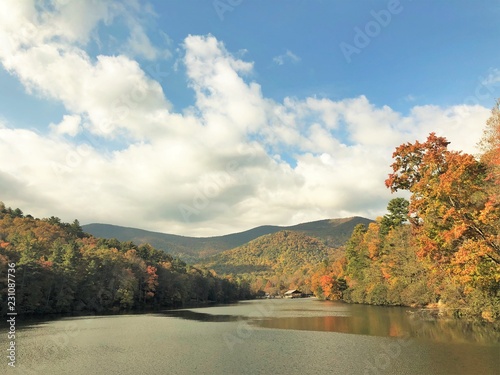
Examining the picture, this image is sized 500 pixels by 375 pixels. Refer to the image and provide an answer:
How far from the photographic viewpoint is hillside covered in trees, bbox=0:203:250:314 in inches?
2505

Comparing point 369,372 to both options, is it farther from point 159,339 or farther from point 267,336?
point 159,339

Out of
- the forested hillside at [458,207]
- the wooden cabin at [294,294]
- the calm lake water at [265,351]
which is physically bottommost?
the wooden cabin at [294,294]

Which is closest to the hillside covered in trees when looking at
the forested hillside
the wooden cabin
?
the forested hillside

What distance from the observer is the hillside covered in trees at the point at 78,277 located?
63.6m

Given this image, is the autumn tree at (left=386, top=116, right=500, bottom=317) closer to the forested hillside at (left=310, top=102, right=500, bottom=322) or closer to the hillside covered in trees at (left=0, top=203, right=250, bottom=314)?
the forested hillside at (left=310, top=102, right=500, bottom=322)

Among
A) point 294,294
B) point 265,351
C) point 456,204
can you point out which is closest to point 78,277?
point 265,351

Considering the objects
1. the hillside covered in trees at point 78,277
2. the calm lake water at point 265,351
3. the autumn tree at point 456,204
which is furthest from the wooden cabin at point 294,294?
the autumn tree at point 456,204

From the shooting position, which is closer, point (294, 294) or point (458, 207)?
point (458, 207)

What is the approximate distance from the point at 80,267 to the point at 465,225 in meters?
76.9

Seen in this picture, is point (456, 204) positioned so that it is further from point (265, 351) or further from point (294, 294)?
point (294, 294)

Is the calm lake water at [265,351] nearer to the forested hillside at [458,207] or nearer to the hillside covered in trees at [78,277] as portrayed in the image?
the forested hillside at [458,207]

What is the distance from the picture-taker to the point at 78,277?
7731 centimetres

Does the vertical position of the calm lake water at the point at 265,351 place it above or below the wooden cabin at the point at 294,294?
above

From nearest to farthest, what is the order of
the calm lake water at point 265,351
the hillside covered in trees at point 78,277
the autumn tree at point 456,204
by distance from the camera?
the calm lake water at point 265,351 → the autumn tree at point 456,204 → the hillside covered in trees at point 78,277
